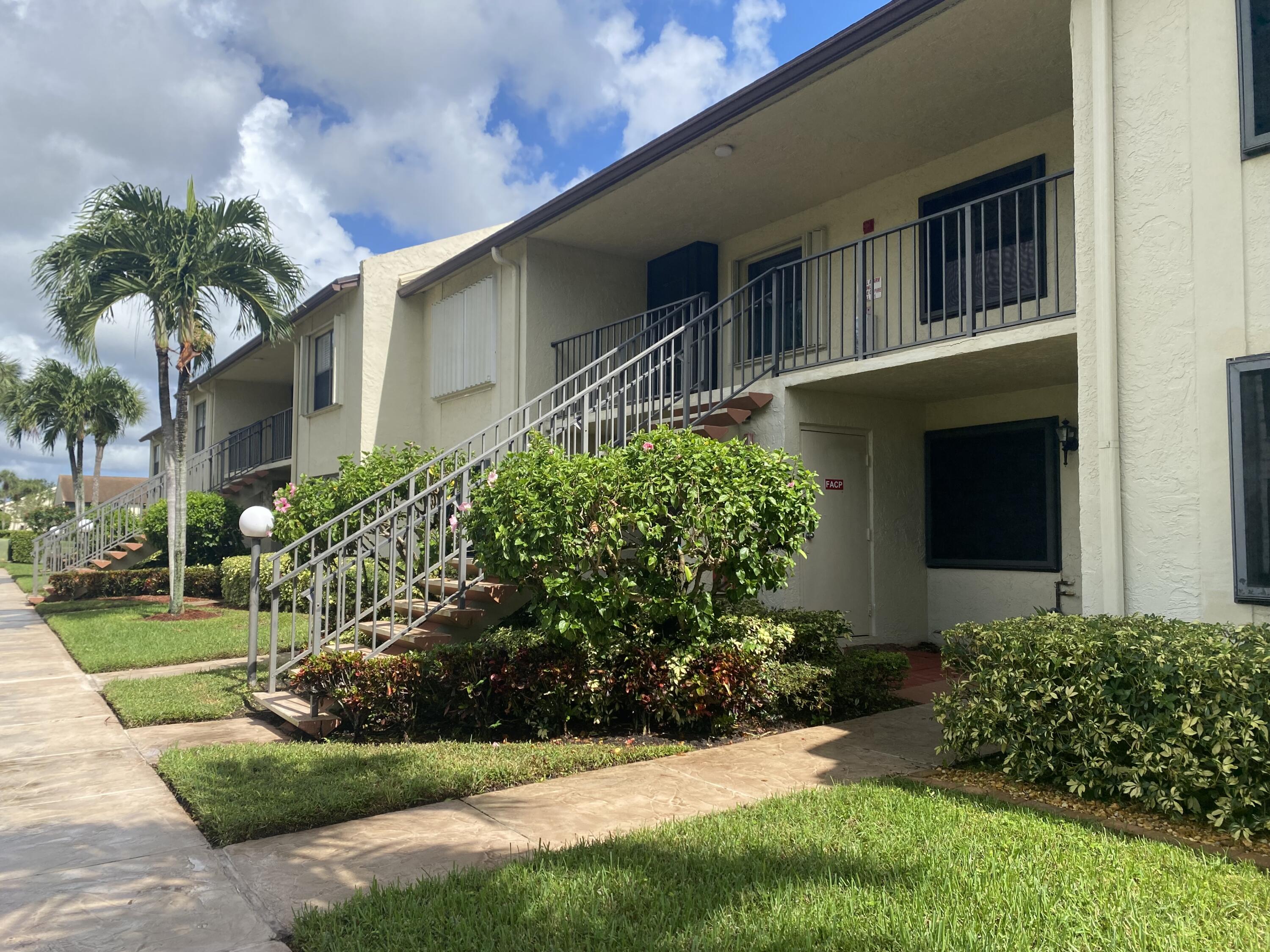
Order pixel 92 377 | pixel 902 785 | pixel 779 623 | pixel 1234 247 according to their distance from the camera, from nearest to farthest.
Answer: pixel 902 785 → pixel 1234 247 → pixel 779 623 → pixel 92 377

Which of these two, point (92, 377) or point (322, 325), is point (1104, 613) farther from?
point (92, 377)

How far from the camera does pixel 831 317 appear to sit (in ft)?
33.8

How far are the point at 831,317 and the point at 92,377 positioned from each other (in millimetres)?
30625

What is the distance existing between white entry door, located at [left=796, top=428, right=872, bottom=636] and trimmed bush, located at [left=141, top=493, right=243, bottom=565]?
15.0 metres

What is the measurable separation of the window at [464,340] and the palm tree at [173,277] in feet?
8.45

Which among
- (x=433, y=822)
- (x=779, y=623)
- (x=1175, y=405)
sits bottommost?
(x=433, y=822)

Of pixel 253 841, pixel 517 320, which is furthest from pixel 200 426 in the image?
pixel 253 841

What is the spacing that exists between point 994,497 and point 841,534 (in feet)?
5.60

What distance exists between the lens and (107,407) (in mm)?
32875

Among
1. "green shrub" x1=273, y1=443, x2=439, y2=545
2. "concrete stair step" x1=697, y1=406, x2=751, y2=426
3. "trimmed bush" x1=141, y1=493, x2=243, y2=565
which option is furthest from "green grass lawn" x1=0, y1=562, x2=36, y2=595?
"concrete stair step" x1=697, y1=406, x2=751, y2=426

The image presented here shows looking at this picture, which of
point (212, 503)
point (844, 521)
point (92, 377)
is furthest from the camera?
point (92, 377)

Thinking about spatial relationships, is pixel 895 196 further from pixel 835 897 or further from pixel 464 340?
pixel 835 897

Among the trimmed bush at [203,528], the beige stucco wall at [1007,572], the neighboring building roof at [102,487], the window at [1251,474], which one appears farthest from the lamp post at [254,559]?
the neighboring building roof at [102,487]

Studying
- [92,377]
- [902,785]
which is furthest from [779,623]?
[92,377]
